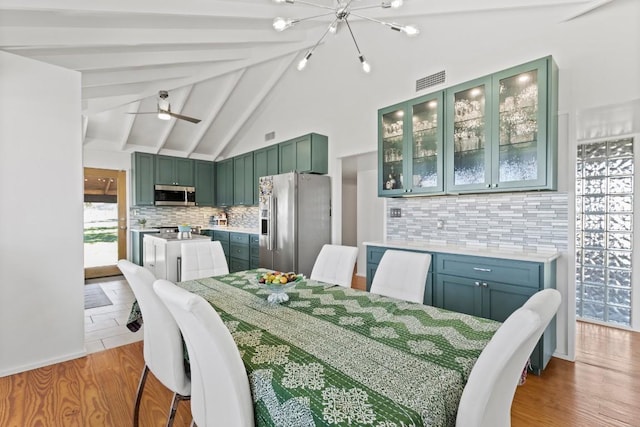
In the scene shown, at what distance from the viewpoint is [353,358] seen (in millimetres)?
1146

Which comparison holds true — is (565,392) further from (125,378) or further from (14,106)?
(14,106)

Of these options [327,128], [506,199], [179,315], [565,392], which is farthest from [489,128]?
[179,315]

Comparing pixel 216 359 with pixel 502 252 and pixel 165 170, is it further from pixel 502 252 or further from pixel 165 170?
pixel 165 170

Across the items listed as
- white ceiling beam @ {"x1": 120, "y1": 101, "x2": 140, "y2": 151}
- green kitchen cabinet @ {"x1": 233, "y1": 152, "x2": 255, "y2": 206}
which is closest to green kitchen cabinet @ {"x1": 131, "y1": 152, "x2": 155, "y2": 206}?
white ceiling beam @ {"x1": 120, "y1": 101, "x2": 140, "y2": 151}

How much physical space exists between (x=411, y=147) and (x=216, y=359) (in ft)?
9.58

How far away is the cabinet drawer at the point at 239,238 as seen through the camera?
556cm

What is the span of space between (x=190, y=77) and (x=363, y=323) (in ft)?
13.9

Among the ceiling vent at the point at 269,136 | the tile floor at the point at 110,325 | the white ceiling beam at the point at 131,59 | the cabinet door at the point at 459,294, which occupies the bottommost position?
the tile floor at the point at 110,325

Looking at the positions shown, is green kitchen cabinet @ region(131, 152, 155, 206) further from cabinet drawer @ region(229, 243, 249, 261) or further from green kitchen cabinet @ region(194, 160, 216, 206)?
cabinet drawer @ region(229, 243, 249, 261)

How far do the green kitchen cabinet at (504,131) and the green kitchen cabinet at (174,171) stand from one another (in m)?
5.45

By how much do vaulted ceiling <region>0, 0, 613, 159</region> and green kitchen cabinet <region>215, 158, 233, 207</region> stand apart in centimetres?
112

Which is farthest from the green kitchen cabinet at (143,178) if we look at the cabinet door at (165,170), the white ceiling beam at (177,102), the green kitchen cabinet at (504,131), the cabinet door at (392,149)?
the green kitchen cabinet at (504,131)

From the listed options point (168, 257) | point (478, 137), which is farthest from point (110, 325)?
point (478, 137)

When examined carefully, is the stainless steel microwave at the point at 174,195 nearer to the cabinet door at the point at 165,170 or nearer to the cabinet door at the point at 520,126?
the cabinet door at the point at 165,170
